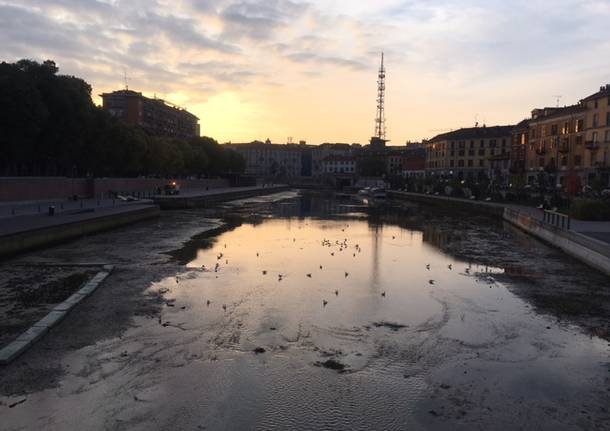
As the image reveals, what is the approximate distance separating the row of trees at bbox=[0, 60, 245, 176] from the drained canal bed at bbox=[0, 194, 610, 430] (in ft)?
98.1

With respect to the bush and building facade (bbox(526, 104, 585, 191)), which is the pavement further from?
building facade (bbox(526, 104, 585, 191))

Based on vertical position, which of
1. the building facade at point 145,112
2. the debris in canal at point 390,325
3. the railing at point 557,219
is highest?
the building facade at point 145,112

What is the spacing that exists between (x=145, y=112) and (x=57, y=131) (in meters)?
93.3

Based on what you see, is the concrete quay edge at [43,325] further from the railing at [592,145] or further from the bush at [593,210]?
the railing at [592,145]

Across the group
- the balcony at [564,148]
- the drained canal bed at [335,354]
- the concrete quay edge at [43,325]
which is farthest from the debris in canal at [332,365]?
the balcony at [564,148]

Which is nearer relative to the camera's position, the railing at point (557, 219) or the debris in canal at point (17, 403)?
the debris in canal at point (17, 403)

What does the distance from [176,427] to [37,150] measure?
50672 millimetres

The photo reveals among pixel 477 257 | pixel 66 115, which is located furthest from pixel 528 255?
pixel 66 115

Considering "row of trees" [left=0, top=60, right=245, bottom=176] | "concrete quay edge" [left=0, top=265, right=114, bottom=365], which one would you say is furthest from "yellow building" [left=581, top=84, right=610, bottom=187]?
"concrete quay edge" [left=0, top=265, right=114, bottom=365]

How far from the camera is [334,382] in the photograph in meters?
9.59

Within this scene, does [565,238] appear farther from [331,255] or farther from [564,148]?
[564,148]

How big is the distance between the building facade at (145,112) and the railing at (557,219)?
95.1 m

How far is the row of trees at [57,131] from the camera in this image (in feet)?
146

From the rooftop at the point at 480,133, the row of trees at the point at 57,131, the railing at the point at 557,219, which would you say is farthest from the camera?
the rooftop at the point at 480,133
